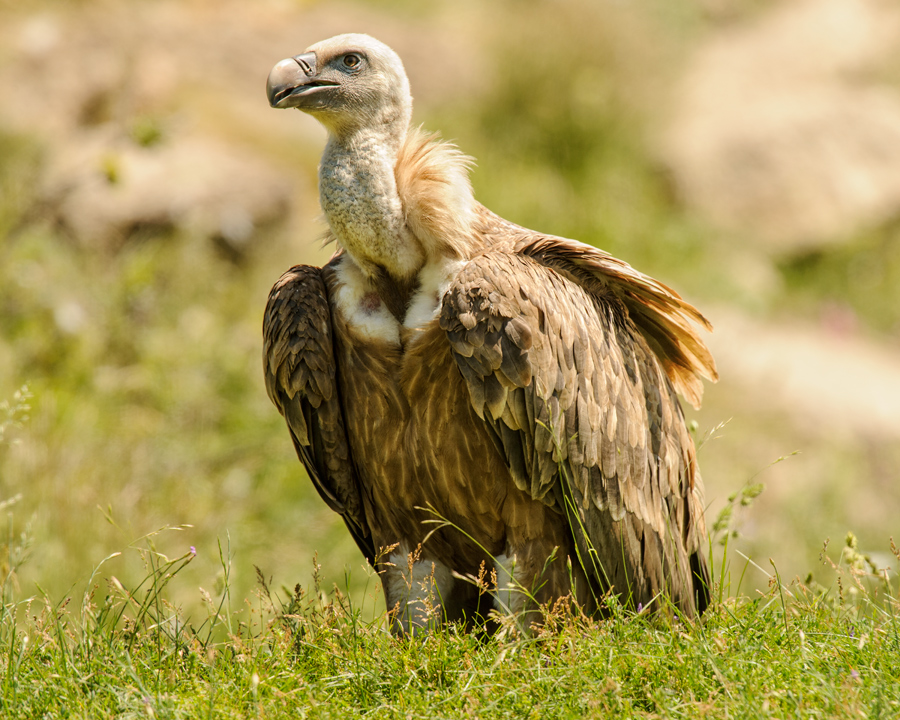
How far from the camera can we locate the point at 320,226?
22.9ft

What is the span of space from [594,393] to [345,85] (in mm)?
1491

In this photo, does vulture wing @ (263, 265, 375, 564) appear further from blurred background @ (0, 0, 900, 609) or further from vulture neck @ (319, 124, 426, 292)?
blurred background @ (0, 0, 900, 609)

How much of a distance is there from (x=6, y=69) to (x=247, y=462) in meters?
7.72

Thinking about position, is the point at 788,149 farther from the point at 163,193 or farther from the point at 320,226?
the point at 320,226

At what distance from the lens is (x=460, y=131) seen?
46.3ft

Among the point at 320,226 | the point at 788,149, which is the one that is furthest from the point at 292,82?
the point at 788,149

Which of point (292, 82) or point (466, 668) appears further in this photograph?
point (292, 82)

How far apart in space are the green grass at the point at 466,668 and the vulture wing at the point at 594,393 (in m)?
0.36

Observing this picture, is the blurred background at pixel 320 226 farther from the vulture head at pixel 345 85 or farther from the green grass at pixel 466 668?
the vulture head at pixel 345 85

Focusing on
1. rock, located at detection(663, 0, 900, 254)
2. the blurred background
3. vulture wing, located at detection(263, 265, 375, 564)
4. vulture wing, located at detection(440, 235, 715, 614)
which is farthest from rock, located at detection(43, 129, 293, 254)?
rock, located at detection(663, 0, 900, 254)

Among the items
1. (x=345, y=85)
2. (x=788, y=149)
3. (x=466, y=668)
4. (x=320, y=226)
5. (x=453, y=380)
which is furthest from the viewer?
(x=788, y=149)

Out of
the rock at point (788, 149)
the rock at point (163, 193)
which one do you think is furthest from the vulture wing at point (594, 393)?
the rock at point (788, 149)

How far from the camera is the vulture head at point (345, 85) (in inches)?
142

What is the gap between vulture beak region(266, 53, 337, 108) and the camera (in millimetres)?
3602
